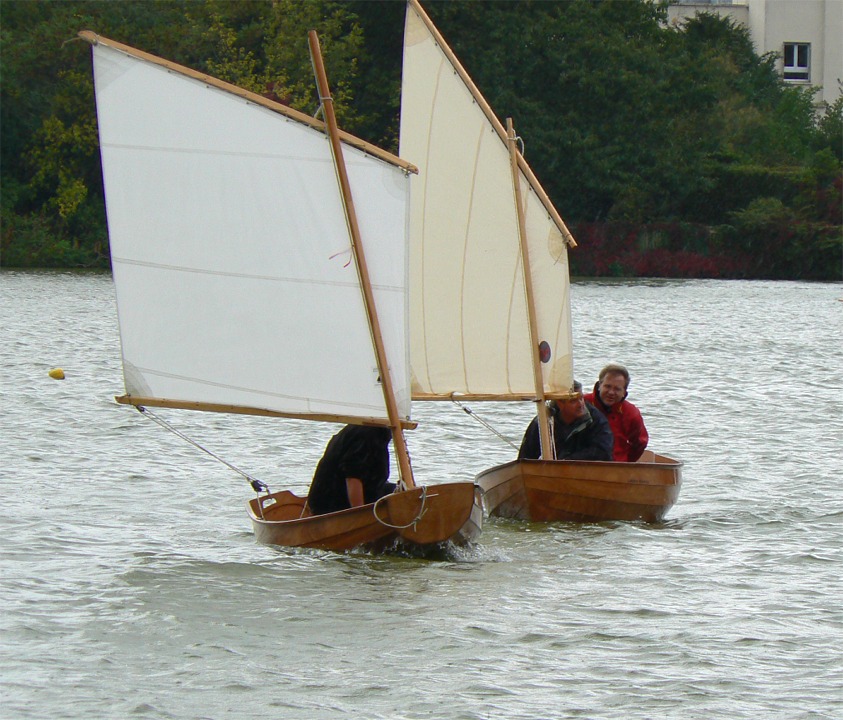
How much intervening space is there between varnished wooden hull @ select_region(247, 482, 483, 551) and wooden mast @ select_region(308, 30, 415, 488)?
30 cm

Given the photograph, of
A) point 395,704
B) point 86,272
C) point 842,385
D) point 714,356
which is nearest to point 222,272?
point 395,704

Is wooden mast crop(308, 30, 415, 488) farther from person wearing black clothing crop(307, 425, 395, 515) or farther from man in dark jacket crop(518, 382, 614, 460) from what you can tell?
man in dark jacket crop(518, 382, 614, 460)

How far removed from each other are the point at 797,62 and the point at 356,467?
76.8m

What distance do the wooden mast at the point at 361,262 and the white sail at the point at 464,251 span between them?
2.38 m

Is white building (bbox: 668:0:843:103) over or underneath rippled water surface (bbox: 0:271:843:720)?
over

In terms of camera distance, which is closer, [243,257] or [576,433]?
[243,257]

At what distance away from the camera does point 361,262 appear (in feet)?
33.2

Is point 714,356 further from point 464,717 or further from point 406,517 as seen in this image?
point 464,717

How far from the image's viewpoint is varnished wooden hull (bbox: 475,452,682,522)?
11789 millimetres

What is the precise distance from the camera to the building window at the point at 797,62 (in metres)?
82.0

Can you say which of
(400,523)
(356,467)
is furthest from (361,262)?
(400,523)

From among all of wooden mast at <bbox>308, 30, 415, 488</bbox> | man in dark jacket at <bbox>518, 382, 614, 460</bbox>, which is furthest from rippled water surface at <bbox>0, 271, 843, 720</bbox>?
wooden mast at <bbox>308, 30, 415, 488</bbox>

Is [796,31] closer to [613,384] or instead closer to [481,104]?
[481,104]

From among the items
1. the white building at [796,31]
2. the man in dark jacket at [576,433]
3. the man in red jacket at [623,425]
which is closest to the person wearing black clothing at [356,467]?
the man in dark jacket at [576,433]
